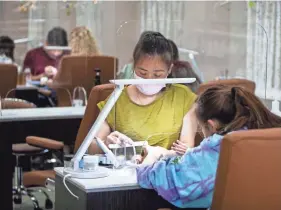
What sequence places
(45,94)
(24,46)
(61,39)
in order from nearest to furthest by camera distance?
1. (45,94)
2. (61,39)
3. (24,46)

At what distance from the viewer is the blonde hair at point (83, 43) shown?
7.18 metres

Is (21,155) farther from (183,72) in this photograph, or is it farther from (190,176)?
(190,176)

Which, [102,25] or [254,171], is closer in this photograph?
[254,171]

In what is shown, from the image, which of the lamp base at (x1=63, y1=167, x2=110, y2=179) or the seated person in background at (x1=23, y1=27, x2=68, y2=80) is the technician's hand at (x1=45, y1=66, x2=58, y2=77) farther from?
the lamp base at (x1=63, y1=167, x2=110, y2=179)

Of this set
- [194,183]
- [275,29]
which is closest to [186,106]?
[194,183]

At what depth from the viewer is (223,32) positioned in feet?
21.1

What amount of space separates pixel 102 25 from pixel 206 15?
1.29 metres

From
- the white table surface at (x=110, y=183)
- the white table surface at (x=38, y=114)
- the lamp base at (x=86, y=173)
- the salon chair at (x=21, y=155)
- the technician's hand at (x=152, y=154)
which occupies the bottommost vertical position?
the salon chair at (x=21, y=155)

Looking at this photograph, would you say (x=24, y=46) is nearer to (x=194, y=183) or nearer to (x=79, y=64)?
(x=79, y=64)

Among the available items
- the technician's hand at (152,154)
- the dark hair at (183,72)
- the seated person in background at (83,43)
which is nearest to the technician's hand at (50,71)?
the seated person in background at (83,43)

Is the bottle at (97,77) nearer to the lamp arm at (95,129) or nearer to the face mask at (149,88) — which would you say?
the face mask at (149,88)

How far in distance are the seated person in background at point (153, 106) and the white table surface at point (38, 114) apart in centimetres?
132

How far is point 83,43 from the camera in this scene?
23.8 ft

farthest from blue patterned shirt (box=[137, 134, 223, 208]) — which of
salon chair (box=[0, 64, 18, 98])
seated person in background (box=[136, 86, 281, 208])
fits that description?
salon chair (box=[0, 64, 18, 98])
